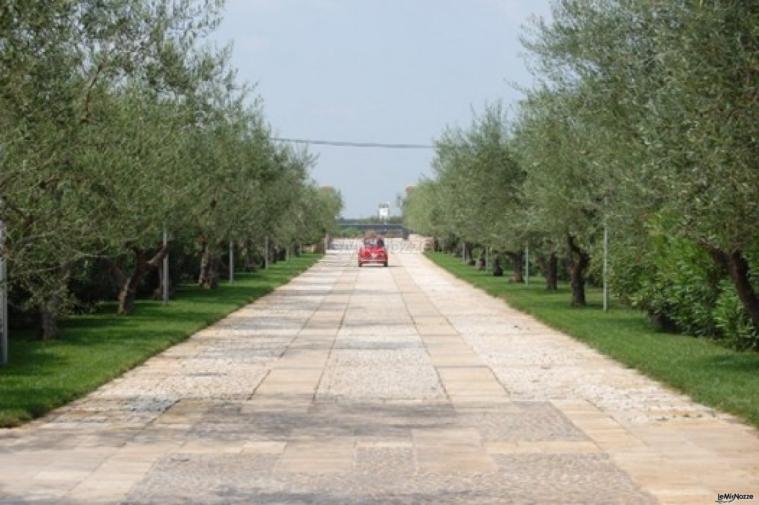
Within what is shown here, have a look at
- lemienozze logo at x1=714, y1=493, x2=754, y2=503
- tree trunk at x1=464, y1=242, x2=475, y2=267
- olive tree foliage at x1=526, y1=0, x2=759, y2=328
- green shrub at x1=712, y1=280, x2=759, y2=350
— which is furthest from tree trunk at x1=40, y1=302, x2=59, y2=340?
tree trunk at x1=464, y1=242, x2=475, y2=267

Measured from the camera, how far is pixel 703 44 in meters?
11.9

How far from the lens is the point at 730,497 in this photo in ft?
27.0

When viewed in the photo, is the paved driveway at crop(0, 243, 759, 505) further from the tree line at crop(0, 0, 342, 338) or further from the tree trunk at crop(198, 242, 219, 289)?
the tree trunk at crop(198, 242, 219, 289)

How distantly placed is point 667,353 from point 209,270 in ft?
94.8

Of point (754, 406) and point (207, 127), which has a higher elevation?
point (207, 127)

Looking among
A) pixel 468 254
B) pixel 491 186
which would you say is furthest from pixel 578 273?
pixel 468 254

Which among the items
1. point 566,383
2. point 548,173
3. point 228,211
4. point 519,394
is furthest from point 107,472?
point 228,211

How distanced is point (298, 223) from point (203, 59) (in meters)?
55.0

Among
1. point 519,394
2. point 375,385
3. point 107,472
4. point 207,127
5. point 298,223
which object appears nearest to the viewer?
point 107,472

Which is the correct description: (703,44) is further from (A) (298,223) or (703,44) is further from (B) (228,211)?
(A) (298,223)

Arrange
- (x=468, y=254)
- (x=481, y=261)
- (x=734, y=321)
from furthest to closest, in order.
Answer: (x=468, y=254) → (x=481, y=261) → (x=734, y=321)

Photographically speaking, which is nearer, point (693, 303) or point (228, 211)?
point (693, 303)

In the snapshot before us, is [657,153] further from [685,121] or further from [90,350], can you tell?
[90,350]

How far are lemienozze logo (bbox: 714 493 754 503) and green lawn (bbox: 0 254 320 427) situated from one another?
22.3ft
